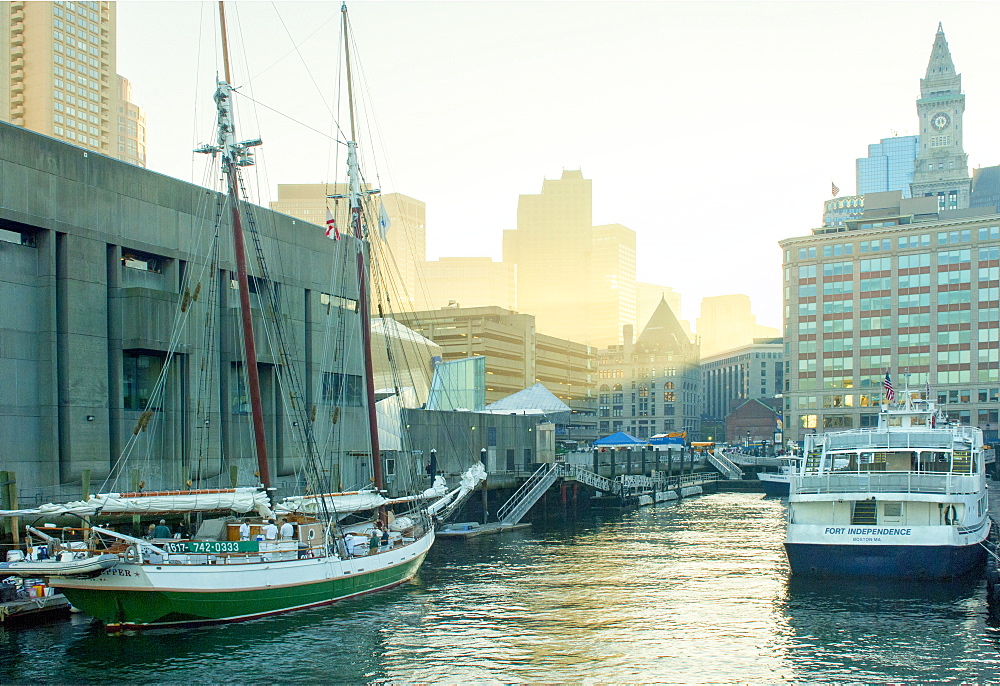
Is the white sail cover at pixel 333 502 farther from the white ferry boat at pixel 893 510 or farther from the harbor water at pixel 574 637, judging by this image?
the white ferry boat at pixel 893 510

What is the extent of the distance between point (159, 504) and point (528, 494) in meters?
38.6

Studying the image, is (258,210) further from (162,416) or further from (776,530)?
(776,530)

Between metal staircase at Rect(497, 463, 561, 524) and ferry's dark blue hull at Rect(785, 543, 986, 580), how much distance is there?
28.5 m

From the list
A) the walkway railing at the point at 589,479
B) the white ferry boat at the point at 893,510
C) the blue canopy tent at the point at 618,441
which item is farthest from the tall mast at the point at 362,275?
the blue canopy tent at the point at 618,441

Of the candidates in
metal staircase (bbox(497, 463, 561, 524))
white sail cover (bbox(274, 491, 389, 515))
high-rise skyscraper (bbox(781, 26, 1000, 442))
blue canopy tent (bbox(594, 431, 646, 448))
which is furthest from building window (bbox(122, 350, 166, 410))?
high-rise skyscraper (bbox(781, 26, 1000, 442))

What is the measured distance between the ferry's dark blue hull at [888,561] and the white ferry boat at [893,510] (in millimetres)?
39

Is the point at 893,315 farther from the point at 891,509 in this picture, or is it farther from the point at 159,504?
the point at 159,504

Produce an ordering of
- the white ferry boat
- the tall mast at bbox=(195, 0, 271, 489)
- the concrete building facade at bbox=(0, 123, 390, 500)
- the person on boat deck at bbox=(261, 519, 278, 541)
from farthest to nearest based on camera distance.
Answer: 1. the concrete building facade at bbox=(0, 123, 390, 500)
2. the tall mast at bbox=(195, 0, 271, 489)
3. the white ferry boat
4. the person on boat deck at bbox=(261, 519, 278, 541)

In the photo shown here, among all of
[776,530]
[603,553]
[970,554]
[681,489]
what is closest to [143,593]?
[603,553]

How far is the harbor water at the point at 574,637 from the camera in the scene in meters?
26.7

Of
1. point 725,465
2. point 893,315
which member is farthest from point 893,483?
point 893,315

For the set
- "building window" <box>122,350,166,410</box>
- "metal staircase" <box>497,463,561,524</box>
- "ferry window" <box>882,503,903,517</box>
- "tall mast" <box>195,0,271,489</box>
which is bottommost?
"metal staircase" <box>497,463,561,524</box>

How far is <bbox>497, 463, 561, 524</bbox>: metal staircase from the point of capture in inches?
2643

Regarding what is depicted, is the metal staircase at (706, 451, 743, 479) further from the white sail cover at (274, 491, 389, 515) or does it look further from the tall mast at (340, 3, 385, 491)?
the white sail cover at (274, 491, 389, 515)
